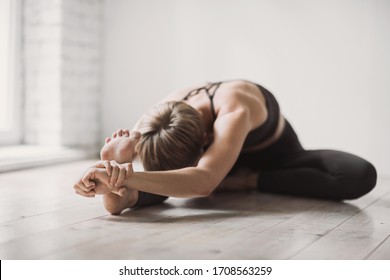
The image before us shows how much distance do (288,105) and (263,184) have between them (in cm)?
106

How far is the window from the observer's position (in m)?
3.49

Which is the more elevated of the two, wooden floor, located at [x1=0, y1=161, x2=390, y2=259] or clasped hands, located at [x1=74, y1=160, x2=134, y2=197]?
clasped hands, located at [x1=74, y1=160, x2=134, y2=197]

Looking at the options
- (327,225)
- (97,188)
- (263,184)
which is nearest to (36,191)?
(97,188)

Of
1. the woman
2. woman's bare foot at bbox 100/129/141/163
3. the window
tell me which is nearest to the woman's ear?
the woman

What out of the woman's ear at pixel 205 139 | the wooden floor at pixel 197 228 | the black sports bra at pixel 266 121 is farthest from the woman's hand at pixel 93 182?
the black sports bra at pixel 266 121

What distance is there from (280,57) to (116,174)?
1963 mm

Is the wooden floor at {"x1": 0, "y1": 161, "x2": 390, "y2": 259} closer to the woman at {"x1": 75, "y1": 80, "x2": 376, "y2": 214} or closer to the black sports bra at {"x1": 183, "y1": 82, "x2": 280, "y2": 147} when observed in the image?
the woman at {"x1": 75, "y1": 80, "x2": 376, "y2": 214}

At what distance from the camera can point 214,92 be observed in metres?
2.12

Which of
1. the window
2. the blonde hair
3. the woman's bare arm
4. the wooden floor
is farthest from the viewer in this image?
the window

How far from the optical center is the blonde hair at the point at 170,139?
5.96 ft

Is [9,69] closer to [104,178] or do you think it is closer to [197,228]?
[104,178]

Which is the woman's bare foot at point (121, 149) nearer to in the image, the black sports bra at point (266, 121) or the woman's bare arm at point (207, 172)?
the woman's bare arm at point (207, 172)

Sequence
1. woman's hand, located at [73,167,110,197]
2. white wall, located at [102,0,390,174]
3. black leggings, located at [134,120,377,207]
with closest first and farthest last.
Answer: woman's hand, located at [73,167,110,197]
black leggings, located at [134,120,377,207]
white wall, located at [102,0,390,174]

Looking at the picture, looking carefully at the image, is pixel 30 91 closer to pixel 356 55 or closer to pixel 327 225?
pixel 356 55
